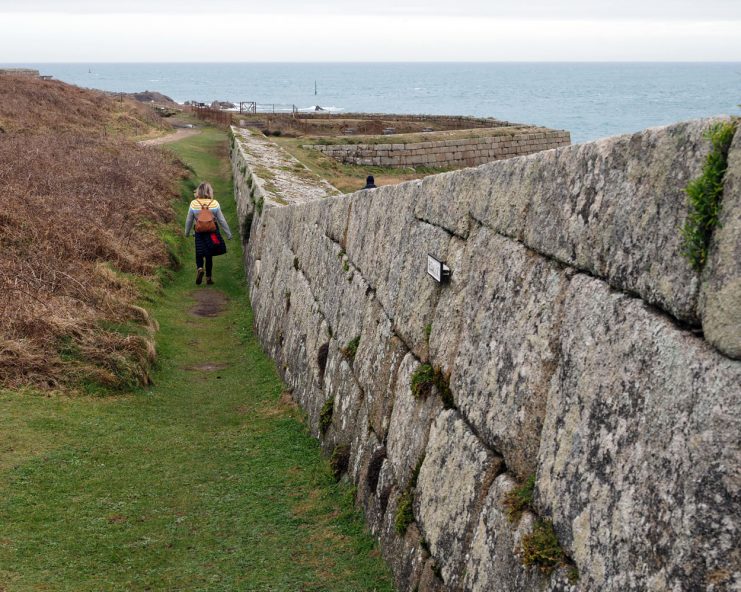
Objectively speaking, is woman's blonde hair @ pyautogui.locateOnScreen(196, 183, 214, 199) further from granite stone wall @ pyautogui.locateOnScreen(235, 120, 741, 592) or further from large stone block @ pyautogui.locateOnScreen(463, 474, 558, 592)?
large stone block @ pyautogui.locateOnScreen(463, 474, 558, 592)

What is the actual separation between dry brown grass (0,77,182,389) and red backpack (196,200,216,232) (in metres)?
0.98

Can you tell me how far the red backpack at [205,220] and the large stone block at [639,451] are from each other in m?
12.9

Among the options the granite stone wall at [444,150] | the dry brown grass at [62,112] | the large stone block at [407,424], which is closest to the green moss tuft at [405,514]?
the large stone block at [407,424]

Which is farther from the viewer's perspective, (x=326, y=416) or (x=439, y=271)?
(x=326, y=416)

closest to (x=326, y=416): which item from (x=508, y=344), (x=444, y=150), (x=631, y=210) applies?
(x=508, y=344)

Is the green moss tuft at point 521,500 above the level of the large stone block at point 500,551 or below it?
above

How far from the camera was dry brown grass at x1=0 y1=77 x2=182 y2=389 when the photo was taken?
931 centimetres

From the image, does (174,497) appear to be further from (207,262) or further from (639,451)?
(207,262)

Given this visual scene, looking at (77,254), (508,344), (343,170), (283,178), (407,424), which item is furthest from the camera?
(343,170)

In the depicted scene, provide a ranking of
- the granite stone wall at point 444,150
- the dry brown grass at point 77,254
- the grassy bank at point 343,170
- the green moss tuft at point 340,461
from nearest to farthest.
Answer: the green moss tuft at point 340,461 < the dry brown grass at point 77,254 < the grassy bank at point 343,170 < the granite stone wall at point 444,150

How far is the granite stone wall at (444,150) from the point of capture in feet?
125

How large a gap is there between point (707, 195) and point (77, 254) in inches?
479

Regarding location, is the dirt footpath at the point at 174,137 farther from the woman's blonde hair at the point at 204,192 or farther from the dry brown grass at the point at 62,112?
the woman's blonde hair at the point at 204,192

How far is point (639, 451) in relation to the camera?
265 cm
